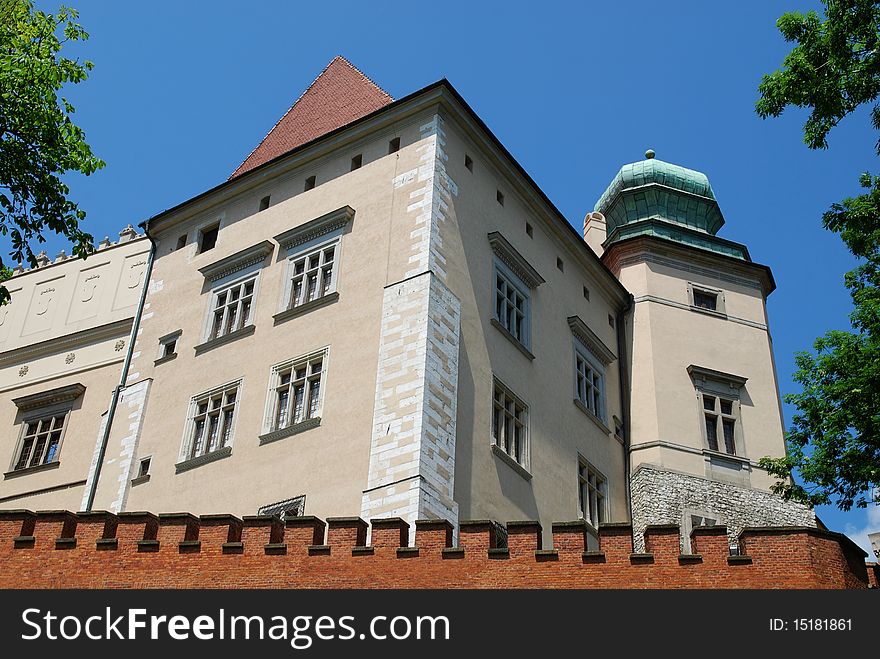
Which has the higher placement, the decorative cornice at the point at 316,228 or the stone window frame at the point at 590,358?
the decorative cornice at the point at 316,228

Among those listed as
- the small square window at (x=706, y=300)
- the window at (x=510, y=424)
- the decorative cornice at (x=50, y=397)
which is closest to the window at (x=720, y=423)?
the small square window at (x=706, y=300)

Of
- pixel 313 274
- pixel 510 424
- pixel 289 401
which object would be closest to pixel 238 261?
pixel 313 274

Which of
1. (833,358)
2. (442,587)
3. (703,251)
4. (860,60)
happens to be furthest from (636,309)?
(442,587)

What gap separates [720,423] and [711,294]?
170 inches

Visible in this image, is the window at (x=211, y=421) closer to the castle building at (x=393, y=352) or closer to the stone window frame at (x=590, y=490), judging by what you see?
the castle building at (x=393, y=352)

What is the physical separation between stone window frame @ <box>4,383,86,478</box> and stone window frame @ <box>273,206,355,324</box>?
7105 mm

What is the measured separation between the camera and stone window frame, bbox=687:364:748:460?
2853 centimetres

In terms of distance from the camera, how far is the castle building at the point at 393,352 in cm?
2180

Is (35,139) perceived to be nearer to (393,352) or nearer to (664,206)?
(393,352)

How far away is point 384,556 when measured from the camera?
15.6 meters

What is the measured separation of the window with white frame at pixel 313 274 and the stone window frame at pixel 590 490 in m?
6.78

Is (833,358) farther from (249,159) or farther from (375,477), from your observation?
(249,159)

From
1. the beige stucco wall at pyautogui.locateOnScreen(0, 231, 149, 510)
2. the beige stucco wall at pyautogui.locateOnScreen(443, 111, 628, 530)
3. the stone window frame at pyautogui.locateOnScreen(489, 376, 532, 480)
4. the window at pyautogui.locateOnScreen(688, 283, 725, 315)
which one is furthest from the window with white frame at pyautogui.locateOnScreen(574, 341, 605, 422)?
the beige stucco wall at pyautogui.locateOnScreen(0, 231, 149, 510)

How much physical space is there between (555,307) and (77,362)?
12299 millimetres
